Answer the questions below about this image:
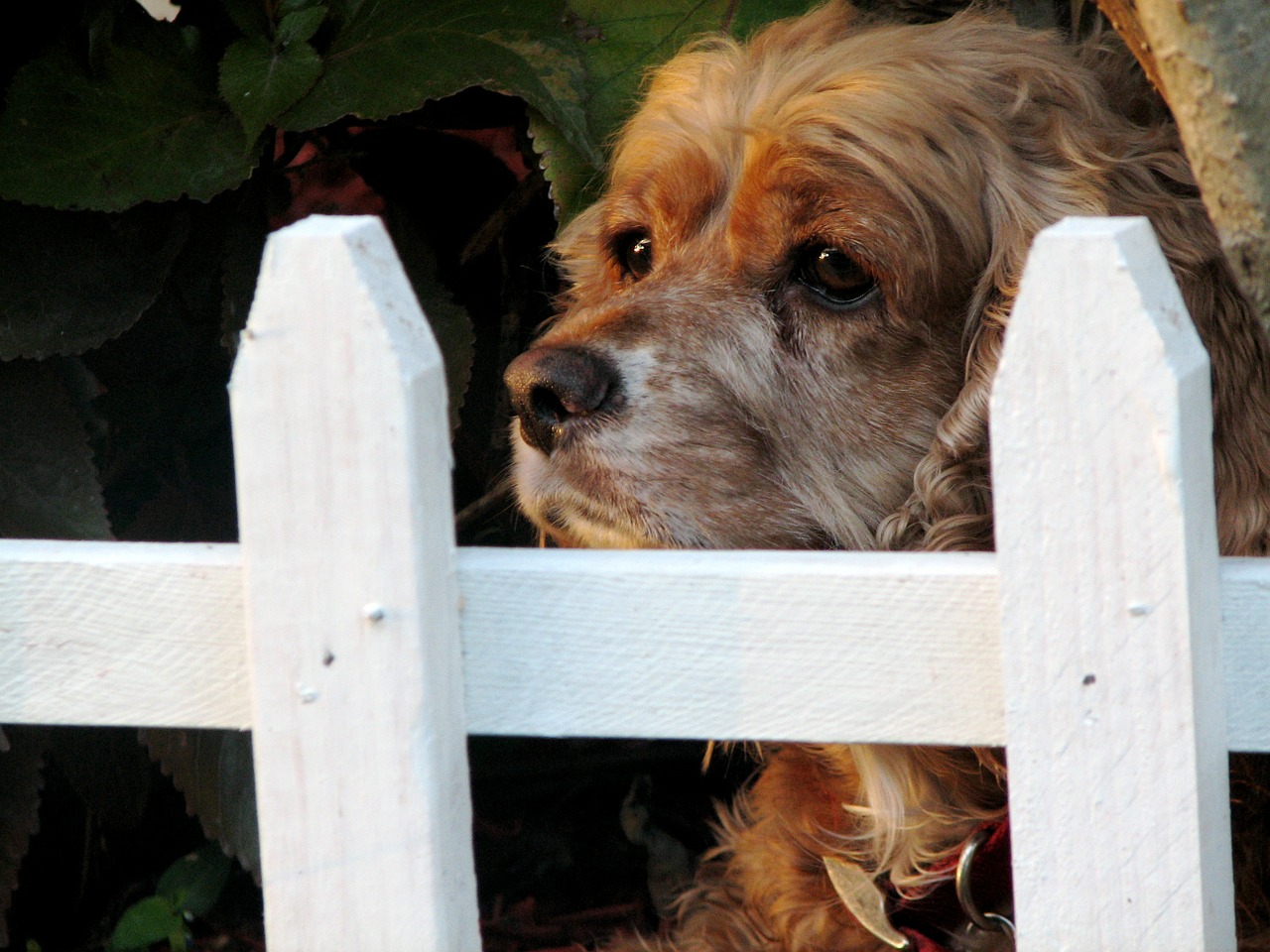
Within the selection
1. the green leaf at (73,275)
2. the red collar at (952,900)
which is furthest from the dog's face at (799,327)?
the green leaf at (73,275)

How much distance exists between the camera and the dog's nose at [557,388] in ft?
6.21

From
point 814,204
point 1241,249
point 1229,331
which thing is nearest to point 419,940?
point 1241,249

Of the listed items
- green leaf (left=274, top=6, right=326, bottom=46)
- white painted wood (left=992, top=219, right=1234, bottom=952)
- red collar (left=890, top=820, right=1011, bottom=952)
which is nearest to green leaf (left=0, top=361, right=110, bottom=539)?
green leaf (left=274, top=6, right=326, bottom=46)

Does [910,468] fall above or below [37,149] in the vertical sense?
below

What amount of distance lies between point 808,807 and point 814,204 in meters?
0.94

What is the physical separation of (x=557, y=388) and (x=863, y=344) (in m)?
0.47

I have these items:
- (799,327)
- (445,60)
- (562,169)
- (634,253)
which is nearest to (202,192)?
(445,60)

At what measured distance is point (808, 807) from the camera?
2.23m

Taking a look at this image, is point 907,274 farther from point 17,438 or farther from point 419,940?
point 17,438

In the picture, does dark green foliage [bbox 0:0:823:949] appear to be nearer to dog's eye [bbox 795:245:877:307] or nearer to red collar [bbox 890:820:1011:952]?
dog's eye [bbox 795:245:877:307]

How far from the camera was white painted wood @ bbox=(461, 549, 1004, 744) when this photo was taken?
1.18m

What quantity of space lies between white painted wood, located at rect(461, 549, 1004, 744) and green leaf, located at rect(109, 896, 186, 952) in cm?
170

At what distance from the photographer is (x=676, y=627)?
1201 millimetres

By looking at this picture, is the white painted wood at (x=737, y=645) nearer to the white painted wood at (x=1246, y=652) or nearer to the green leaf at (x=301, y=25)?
the white painted wood at (x=1246, y=652)
